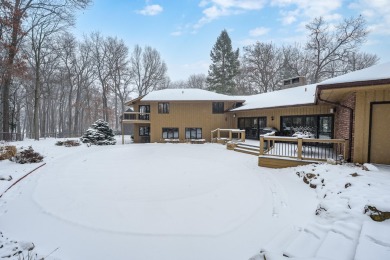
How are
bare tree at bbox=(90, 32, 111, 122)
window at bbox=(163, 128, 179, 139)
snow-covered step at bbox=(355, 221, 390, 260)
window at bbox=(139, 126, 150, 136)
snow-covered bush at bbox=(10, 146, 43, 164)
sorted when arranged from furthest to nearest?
bare tree at bbox=(90, 32, 111, 122)
window at bbox=(139, 126, 150, 136)
window at bbox=(163, 128, 179, 139)
snow-covered bush at bbox=(10, 146, 43, 164)
snow-covered step at bbox=(355, 221, 390, 260)

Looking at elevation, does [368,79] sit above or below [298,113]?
above

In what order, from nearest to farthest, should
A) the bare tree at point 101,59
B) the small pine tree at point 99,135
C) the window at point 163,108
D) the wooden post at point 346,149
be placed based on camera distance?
the wooden post at point 346,149, the small pine tree at point 99,135, the window at point 163,108, the bare tree at point 101,59

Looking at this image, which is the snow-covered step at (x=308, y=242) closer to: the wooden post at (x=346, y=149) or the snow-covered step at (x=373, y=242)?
the snow-covered step at (x=373, y=242)

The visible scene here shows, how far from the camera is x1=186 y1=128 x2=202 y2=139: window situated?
18.9 meters

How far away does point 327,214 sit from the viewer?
13.5 feet

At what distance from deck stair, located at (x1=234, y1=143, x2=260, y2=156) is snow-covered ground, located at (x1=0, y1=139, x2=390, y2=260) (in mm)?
3498

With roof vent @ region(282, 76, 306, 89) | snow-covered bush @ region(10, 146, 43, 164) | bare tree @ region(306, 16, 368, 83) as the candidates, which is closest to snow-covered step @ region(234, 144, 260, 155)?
roof vent @ region(282, 76, 306, 89)

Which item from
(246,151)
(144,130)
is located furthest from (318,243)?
(144,130)

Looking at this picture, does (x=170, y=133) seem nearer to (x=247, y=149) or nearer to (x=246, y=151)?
(x=247, y=149)

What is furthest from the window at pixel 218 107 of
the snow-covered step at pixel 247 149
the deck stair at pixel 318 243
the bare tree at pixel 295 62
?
the deck stair at pixel 318 243

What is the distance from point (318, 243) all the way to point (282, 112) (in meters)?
11.7

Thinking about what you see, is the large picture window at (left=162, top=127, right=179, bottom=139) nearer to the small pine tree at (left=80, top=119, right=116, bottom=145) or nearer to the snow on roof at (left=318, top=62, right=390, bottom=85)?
the small pine tree at (left=80, top=119, right=116, bottom=145)

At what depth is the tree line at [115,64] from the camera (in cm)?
1753

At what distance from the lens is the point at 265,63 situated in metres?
26.9
